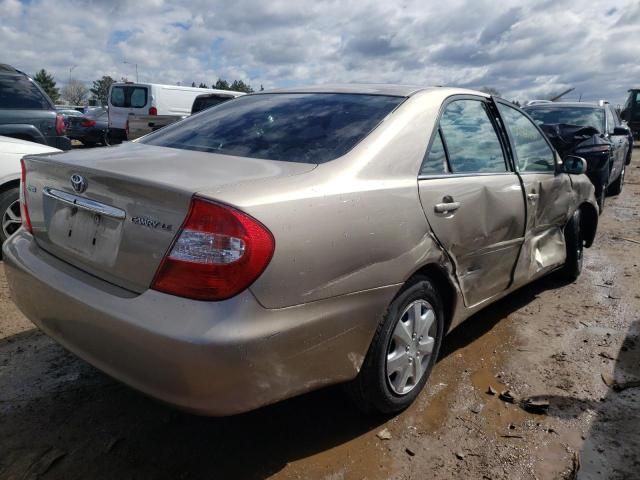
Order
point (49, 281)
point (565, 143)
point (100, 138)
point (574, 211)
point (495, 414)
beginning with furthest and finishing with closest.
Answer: point (100, 138) → point (565, 143) → point (574, 211) → point (495, 414) → point (49, 281)

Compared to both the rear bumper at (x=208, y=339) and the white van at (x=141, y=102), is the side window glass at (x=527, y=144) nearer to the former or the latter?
the rear bumper at (x=208, y=339)

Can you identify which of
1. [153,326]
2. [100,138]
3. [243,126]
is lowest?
[100,138]

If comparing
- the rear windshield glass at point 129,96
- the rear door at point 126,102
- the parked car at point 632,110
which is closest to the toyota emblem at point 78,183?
the rear door at point 126,102

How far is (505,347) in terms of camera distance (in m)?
3.43

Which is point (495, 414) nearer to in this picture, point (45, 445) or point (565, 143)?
point (45, 445)

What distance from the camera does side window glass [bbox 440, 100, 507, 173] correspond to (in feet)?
9.38

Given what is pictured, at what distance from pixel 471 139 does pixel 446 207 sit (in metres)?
0.73

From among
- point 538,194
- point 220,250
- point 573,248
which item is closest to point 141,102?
point 573,248

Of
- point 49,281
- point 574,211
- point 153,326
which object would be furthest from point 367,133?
point 574,211

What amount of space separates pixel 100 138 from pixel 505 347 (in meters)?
16.0

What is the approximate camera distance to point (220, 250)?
177 cm

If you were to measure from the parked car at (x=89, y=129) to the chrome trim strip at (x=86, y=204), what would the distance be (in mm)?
15178

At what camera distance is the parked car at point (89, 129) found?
1645cm

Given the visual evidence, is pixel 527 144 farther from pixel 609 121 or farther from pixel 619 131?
pixel 609 121
